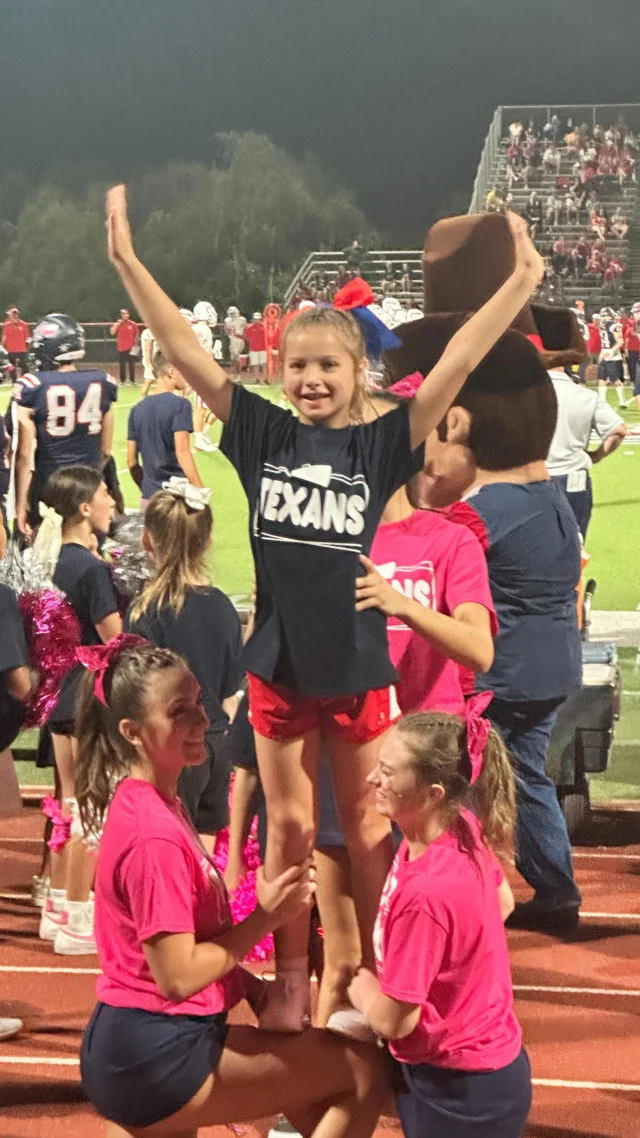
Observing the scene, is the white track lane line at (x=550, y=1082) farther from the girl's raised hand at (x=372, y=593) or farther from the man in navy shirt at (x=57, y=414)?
the man in navy shirt at (x=57, y=414)

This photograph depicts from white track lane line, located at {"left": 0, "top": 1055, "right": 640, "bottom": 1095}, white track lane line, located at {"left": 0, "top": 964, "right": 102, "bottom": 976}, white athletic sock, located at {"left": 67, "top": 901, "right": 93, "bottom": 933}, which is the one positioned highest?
white athletic sock, located at {"left": 67, "top": 901, "right": 93, "bottom": 933}

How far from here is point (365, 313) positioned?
201 centimetres

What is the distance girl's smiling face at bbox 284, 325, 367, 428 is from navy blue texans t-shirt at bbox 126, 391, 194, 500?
3.18 meters

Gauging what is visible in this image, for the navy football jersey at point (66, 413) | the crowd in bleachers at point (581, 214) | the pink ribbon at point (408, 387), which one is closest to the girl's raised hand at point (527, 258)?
the pink ribbon at point (408, 387)

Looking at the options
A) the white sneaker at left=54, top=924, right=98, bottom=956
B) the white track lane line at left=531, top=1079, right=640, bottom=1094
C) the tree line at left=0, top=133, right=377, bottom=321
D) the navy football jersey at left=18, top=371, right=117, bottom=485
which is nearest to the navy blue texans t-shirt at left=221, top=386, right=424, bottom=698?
the white track lane line at left=531, top=1079, right=640, bottom=1094

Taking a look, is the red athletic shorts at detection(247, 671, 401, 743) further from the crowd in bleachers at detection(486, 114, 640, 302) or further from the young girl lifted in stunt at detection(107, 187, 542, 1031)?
the crowd in bleachers at detection(486, 114, 640, 302)

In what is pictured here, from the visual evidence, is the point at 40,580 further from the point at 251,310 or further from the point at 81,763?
the point at 251,310

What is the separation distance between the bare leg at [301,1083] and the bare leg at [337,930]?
0.16 m

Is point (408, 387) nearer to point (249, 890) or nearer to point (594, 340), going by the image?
point (249, 890)

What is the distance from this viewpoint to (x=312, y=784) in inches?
71.3

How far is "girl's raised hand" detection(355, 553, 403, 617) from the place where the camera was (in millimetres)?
1739

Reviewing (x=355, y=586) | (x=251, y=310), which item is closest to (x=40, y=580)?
(x=355, y=586)

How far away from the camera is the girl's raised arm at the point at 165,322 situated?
1778 mm

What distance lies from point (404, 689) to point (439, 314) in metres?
1.08
